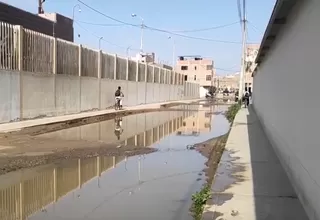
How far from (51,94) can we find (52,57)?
2.18 m

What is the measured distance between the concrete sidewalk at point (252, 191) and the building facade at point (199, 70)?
10736 cm

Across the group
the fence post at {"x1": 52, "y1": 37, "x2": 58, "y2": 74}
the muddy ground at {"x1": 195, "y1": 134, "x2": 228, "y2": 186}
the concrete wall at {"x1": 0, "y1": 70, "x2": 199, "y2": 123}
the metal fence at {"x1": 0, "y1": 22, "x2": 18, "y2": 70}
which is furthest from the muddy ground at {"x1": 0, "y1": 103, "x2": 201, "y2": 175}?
the fence post at {"x1": 52, "y1": 37, "x2": 58, "y2": 74}

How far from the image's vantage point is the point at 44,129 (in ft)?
61.6

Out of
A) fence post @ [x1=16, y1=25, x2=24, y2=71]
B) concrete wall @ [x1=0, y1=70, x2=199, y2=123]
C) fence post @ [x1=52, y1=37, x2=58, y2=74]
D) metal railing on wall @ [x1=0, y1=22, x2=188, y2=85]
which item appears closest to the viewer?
concrete wall @ [x1=0, y1=70, x2=199, y2=123]

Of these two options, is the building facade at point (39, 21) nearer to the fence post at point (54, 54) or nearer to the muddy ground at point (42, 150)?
the fence post at point (54, 54)

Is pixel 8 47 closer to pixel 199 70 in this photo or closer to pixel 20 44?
pixel 20 44

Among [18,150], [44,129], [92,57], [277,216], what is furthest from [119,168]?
[92,57]

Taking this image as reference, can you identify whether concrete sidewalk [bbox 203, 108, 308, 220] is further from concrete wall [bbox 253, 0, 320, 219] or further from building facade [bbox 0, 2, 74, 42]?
building facade [bbox 0, 2, 74, 42]

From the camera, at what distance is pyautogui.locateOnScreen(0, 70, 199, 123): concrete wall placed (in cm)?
1950

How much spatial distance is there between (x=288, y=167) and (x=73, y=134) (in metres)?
11.1

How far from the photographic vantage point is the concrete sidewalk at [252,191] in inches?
229

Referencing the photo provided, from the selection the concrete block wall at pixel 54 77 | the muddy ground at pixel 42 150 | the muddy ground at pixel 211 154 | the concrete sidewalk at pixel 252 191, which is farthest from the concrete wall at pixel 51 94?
the concrete sidewalk at pixel 252 191

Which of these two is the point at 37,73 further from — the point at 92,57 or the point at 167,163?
the point at 167,163

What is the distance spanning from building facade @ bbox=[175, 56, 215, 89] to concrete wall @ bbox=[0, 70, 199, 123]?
77244 mm
